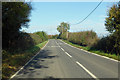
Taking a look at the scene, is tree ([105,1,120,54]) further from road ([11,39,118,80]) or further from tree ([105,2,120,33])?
road ([11,39,118,80])

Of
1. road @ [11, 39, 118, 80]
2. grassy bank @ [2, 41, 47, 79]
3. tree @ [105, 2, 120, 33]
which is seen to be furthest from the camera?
tree @ [105, 2, 120, 33]

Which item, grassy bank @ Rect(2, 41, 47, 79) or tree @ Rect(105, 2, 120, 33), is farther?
tree @ Rect(105, 2, 120, 33)

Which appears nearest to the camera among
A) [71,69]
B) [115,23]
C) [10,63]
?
[71,69]

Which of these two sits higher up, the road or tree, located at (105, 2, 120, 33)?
tree, located at (105, 2, 120, 33)

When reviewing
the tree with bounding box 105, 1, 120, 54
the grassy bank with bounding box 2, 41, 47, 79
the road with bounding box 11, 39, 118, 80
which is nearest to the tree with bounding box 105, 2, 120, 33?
the tree with bounding box 105, 1, 120, 54

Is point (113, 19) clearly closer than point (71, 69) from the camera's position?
No

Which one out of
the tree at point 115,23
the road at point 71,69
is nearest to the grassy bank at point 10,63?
the road at point 71,69

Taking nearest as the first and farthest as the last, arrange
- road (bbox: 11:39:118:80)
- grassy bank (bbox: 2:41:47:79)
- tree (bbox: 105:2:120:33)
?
road (bbox: 11:39:118:80)
grassy bank (bbox: 2:41:47:79)
tree (bbox: 105:2:120:33)

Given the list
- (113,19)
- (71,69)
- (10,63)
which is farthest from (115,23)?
(10,63)

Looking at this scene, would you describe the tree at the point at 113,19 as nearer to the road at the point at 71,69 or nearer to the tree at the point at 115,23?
the tree at the point at 115,23

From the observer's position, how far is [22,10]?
1044cm

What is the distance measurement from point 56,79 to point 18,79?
1697 millimetres

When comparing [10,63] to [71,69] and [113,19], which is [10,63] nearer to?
[71,69]

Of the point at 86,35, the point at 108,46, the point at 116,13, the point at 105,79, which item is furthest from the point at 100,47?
the point at 105,79
